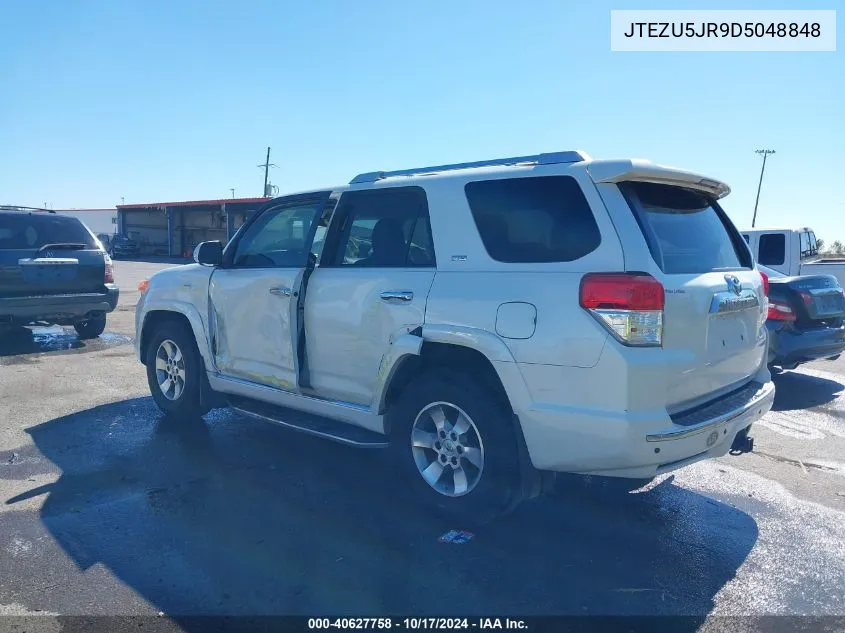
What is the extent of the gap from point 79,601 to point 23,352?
289 inches

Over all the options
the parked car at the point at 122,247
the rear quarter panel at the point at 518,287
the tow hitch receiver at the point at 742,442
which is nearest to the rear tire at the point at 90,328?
the rear quarter panel at the point at 518,287

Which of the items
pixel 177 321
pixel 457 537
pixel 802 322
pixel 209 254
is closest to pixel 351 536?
pixel 457 537

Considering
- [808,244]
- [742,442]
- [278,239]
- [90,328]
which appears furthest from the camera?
[808,244]

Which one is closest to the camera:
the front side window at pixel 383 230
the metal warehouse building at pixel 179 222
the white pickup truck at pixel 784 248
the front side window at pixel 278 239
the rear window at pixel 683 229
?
the rear window at pixel 683 229

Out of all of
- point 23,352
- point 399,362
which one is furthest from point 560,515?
point 23,352

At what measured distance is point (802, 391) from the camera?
25.3ft

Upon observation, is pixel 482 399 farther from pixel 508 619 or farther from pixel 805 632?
pixel 805 632

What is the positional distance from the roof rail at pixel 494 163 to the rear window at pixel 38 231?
6501mm

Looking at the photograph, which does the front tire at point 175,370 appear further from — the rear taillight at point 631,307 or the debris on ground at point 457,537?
the rear taillight at point 631,307

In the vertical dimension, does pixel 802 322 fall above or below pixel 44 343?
above

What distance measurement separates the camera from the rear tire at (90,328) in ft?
34.0

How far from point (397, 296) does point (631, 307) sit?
1442 millimetres

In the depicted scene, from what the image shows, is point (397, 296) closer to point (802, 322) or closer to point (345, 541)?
point (345, 541)

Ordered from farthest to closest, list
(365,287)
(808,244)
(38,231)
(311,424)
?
(808,244) < (38,231) < (311,424) < (365,287)
